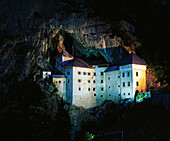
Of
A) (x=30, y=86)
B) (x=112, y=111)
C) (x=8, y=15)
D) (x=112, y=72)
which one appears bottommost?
(x=112, y=111)

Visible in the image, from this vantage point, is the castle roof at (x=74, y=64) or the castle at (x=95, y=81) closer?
the castle at (x=95, y=81)

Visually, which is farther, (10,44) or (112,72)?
(10,44)

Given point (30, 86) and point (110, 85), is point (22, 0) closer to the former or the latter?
point (30, 86)

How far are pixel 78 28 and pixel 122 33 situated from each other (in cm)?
961

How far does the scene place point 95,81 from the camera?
4228cm

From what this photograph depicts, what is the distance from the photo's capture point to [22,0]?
145 ft

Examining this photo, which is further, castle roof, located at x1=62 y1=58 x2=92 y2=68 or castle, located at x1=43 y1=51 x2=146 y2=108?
castle roof, located at x1=62 y1=58 x2=92 y2=68

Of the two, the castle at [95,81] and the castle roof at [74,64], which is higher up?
the castle roof at [74,64]

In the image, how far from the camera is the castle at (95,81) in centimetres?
3738

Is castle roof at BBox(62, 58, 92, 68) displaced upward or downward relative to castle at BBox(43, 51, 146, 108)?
upward

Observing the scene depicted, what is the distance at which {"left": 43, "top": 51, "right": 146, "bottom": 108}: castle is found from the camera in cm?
3738

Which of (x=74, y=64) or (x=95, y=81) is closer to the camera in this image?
(x=74, y=64)

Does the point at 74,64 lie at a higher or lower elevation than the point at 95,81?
higher

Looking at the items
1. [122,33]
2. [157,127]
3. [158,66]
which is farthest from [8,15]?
[157,127]
